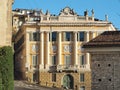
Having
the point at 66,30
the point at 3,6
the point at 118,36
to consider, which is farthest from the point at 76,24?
the point at 118,36

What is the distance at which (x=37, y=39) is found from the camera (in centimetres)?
9969

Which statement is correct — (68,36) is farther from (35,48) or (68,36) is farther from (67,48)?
(35,48)

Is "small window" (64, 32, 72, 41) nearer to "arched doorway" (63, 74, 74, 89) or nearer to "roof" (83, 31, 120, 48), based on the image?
"arched doorway" (63, 74, 74, 89)

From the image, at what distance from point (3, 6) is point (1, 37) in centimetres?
177

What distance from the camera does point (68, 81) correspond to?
96500 mm

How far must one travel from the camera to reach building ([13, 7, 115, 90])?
319ft

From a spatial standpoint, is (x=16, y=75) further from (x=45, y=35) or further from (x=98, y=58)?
(x=98, y=58)

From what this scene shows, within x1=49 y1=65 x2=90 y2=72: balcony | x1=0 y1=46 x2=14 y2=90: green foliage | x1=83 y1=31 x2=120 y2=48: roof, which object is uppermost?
x1=83 y1=31 x2=120 y2=48: roof

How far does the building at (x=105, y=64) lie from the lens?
73.8ft

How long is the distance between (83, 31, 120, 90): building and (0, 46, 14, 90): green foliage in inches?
306

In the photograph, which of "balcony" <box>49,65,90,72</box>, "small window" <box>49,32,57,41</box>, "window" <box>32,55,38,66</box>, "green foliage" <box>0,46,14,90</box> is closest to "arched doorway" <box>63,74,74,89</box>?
"balcony" <box>49,65,90,72</box>

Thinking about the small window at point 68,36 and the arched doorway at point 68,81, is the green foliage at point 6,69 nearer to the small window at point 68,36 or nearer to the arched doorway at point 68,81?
the arched doorway at point 68,81

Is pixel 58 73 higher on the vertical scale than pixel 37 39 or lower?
lower

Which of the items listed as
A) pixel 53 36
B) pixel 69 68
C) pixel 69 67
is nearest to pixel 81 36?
pixel 53 36
